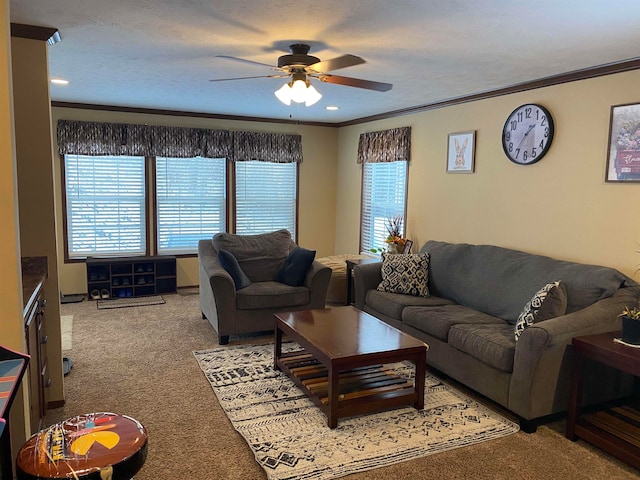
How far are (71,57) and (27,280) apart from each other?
1922mm

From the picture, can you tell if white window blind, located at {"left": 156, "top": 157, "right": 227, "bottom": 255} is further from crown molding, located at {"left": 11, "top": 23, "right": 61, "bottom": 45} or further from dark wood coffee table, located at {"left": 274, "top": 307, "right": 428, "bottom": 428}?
crown molding, located at {"left": 11, "top": 23, "right": 61, "bottom": 45}

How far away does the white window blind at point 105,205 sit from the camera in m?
6.09

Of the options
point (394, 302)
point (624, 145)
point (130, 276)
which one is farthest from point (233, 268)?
point (624, 145)

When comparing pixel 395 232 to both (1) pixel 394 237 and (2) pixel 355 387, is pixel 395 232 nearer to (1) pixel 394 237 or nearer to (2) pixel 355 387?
(1) pixel 394 237

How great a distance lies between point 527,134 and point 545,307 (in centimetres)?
176

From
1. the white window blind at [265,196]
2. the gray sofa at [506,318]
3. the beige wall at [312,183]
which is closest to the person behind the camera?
the gray sofa at [506,318]

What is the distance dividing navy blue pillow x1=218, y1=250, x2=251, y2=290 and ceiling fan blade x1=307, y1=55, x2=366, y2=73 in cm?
212

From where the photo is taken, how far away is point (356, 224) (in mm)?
7051

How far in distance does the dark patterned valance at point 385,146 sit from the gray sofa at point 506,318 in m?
1.58

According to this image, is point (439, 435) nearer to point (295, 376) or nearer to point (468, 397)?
point (468, 397)

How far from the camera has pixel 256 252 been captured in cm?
515

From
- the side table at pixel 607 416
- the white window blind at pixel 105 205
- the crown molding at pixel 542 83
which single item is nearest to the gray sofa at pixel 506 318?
the side table at pixel 607 416

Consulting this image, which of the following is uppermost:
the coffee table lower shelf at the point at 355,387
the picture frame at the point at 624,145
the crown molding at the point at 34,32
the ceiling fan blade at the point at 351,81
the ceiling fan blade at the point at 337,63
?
the crown molding at the point at 34,32

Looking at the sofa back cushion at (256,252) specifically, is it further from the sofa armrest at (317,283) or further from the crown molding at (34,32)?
the crown molding at (34,32)
